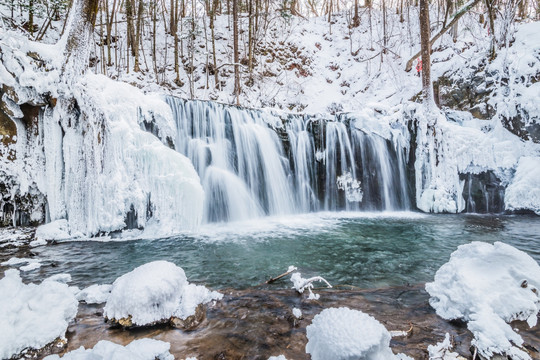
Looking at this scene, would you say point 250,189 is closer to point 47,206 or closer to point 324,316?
point 47,206

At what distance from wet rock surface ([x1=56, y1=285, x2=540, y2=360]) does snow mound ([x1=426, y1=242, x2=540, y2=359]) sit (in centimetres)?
8

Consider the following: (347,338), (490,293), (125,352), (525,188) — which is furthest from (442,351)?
(525,188)

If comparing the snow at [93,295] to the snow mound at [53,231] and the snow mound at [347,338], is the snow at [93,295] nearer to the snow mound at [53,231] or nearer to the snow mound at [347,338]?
the snow mound at [347,338]

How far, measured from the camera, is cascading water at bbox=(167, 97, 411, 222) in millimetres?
6547

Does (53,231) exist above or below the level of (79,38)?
below

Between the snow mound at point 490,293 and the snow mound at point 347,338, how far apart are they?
29.5 inches

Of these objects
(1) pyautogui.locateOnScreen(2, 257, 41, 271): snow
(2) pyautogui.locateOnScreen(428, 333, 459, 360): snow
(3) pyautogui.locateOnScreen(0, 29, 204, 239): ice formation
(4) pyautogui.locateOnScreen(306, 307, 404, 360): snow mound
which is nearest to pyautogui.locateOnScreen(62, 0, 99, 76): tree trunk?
(3) pyautogui.locateOnScreen(0, 29, 204, 239): ice formation

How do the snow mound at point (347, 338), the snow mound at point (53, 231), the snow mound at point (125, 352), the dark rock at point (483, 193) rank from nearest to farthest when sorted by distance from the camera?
the snow mound at point (347, 338)
the snow mound at point (125, 352)
the snow mound at point (53, 231)
the dark rock at point (483, 193)

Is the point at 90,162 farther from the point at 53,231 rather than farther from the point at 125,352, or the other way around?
the point at 125,352

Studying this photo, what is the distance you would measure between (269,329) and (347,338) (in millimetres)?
779

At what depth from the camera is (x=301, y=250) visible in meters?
4.16

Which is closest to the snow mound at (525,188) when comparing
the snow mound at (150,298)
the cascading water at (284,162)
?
the cascading water at (284,162)

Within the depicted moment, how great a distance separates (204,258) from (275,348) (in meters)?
2.31

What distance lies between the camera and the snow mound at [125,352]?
134cm
